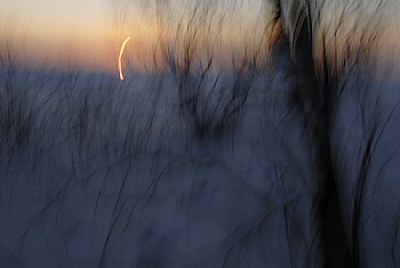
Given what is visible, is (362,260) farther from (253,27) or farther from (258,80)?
(253,27)

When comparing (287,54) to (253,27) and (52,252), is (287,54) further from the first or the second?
(52,252)

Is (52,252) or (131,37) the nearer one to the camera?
(52,252)

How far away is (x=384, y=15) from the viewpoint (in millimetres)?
2248

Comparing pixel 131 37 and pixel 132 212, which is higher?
pixel 131 37

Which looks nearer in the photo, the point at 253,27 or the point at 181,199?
the point at 181,199

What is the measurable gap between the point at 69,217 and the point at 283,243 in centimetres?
66

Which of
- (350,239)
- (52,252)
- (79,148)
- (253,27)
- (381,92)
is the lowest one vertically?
(52,252)

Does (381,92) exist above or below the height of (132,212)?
above

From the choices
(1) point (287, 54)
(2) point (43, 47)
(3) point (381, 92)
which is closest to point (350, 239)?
(3) point (381, 92)

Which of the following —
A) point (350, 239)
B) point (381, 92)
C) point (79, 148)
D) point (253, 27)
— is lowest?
point (350, 239)

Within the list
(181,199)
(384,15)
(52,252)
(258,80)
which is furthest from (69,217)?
(384,15)

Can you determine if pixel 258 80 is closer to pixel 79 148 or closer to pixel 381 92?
pixel 381 92

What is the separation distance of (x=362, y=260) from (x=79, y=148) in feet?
3.12

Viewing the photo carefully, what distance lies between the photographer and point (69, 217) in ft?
6.81
